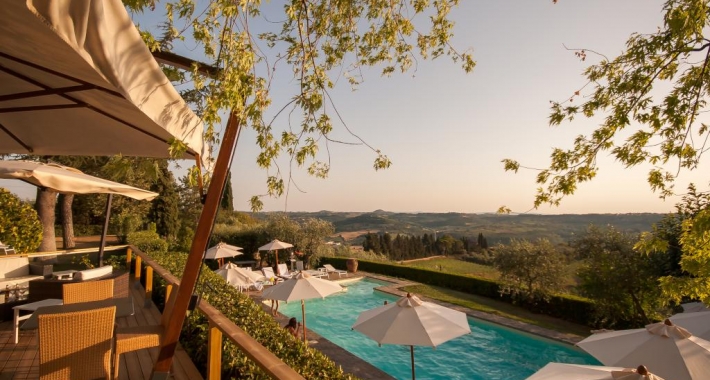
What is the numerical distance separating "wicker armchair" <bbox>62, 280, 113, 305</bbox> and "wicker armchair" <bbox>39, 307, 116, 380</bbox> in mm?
1982

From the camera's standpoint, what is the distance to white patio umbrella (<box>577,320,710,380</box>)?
4375mm

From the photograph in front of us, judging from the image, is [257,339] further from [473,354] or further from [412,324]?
[473,354]

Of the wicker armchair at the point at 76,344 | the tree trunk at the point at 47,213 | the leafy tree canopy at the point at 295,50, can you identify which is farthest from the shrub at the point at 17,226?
the wicker armchair at the point at 76,344

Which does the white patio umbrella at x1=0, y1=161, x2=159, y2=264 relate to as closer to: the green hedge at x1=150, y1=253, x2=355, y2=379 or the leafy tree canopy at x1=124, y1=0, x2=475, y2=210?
the leafy tree canopy at x1=124, y1=0, x2=475, y2=210

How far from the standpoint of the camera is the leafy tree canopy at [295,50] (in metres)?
2.58

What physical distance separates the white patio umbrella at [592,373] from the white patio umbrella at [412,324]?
249 cm

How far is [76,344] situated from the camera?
2.75 m

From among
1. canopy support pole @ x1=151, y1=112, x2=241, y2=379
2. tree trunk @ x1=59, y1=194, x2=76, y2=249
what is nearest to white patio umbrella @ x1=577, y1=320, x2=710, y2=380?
canopy support pole @ x1=151, y1=112, x2=241, y2=379

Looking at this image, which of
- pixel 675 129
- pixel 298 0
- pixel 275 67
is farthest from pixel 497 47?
pixel 275 67

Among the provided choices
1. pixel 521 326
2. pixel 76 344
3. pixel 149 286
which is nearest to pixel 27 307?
pixel 149 286

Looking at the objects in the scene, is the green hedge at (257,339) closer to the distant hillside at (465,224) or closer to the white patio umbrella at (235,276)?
the white patio umbrella at (235,276)

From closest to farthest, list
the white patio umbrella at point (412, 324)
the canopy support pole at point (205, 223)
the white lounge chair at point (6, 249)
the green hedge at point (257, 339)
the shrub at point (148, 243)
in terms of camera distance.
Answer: the canopy support pole at point (205, 223), the green hedge at point (257, 339), the white patio umbrella at point (412, 324), the white lounge chair at point (6, 249), the shrub at point (148, 243)

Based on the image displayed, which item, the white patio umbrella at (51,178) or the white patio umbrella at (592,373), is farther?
the white patio umbrella at (51,178)

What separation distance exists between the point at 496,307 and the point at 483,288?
1.93 m
